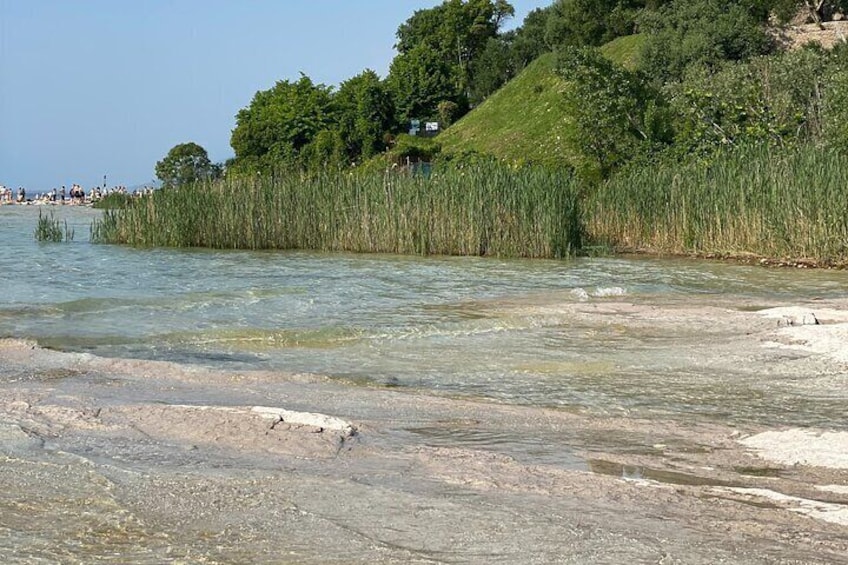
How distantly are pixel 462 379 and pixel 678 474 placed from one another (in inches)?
112

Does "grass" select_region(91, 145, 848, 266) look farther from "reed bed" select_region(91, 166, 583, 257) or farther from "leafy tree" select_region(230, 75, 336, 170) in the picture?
"leafy tree" select_region(230, 75, 336, 170)

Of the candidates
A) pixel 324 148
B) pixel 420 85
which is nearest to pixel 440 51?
pixel 420 85

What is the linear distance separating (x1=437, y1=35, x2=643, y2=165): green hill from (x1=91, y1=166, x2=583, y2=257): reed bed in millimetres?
14099

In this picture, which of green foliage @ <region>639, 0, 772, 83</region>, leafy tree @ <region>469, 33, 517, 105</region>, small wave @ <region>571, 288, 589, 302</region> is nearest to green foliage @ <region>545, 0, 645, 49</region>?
leafy tree @ <region>469, 33, 517, 105</region>

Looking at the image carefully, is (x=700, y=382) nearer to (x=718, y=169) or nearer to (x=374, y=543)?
(x=374, y=543)

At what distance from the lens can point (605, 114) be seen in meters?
26.8

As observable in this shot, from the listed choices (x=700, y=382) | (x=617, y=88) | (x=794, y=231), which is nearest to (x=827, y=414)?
(x=700, y=382)

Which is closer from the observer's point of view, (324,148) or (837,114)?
(837,114)

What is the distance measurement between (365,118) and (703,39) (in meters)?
23.2

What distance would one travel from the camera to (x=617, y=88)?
27266 millimetres

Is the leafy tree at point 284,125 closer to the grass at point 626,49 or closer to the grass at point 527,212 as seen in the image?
the grass at point 626,49

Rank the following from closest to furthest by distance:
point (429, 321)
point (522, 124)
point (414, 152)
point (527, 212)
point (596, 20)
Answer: point (429, 321) → point (527, 212) → point (522, 124) → point (414, 152) → point (596, 20)

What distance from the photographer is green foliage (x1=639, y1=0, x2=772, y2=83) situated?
117ft

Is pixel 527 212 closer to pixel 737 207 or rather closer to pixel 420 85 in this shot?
pixel 737 207
